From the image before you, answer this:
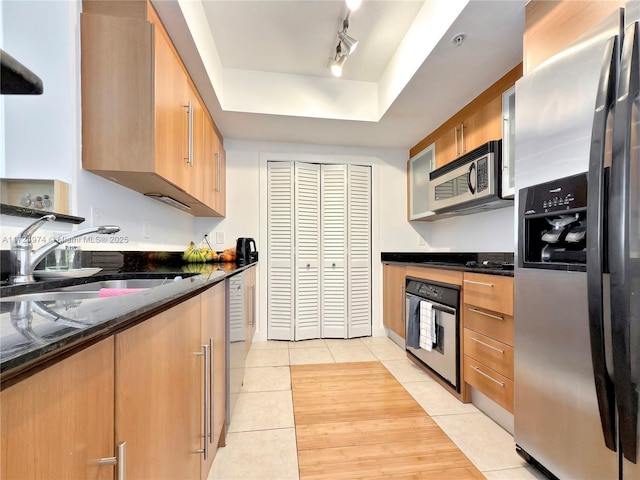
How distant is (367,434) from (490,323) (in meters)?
0.92

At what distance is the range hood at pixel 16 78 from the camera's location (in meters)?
0.58

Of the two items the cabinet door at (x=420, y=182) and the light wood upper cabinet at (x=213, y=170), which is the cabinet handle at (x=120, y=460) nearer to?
the light wood upper cabinet at (x=213, y=170)

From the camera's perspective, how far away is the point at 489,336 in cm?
167

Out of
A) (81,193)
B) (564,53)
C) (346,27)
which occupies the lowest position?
(81,193)

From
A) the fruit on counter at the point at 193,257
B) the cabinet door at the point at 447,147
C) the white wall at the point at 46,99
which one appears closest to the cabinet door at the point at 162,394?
the white wall at the point at 46,99

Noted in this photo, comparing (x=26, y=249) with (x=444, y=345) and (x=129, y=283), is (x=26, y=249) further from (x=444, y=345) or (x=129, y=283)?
(x=444, y=345)

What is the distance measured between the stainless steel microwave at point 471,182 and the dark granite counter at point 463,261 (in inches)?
16.5

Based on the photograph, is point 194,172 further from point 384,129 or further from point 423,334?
point 423,334

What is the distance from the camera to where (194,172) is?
2.02m

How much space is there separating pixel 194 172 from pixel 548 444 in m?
2.38

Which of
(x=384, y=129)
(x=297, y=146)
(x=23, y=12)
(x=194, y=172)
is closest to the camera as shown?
(x=23, y=12)

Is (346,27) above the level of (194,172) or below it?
above

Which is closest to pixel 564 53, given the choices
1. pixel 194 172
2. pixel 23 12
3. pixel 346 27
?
pixel 346 27

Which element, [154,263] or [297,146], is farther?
[297,146]
